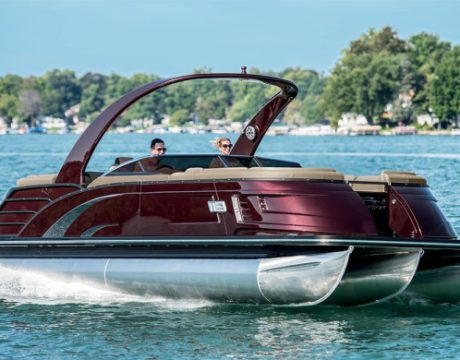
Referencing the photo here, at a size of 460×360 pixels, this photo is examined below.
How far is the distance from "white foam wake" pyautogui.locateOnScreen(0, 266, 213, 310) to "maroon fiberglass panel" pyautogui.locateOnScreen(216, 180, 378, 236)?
45.7 inches

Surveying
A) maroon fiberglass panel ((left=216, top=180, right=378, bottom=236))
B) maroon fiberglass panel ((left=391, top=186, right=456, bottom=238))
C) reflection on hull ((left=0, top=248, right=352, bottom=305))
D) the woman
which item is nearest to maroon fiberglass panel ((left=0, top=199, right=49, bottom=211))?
reflection on hull ((left=0, top=248, right=352, bottom=305))

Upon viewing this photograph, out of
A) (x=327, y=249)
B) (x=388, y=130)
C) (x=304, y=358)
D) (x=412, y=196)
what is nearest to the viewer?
(x=304, y=358)

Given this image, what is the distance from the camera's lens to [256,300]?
1270 centimetres

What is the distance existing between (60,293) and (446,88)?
14062cm

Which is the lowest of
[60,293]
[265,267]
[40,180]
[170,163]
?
[60,293]

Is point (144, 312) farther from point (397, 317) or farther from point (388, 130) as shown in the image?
point (388, 130)

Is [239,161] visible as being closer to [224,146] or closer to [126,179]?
[224,146]

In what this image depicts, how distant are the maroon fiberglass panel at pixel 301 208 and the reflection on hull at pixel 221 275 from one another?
0.35 meters

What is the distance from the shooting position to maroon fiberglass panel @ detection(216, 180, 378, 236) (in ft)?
40.5

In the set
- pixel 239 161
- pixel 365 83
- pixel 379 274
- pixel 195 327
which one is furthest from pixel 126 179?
pixel 365 83

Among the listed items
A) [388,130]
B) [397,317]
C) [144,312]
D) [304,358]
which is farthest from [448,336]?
[388,130]

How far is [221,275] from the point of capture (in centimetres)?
1260

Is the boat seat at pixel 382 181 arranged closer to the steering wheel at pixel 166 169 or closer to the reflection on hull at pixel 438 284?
the reflection on hull at pixel 438 284

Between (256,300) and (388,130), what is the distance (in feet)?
510
